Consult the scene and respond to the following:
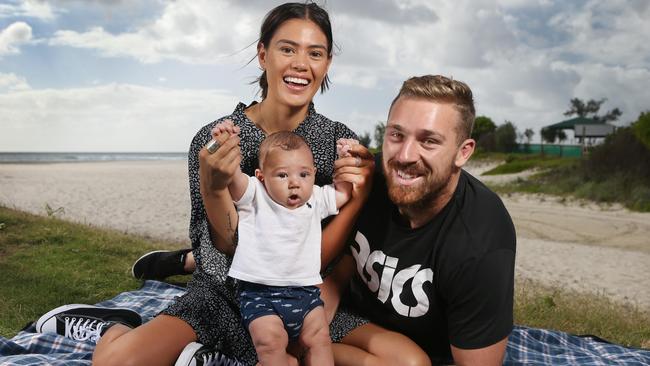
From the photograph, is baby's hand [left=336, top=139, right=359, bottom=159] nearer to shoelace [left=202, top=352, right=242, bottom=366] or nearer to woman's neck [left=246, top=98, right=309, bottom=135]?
woman's neck [left=246, top=98, right=309, bottom=135]

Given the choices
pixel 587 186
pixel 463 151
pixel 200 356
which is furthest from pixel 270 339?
pixel 587 186

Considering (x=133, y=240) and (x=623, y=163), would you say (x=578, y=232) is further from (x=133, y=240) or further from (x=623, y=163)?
(x=133, y=240)

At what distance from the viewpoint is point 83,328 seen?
447 cm

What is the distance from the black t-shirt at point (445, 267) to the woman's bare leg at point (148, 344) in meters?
1.19

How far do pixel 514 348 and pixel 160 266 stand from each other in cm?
366

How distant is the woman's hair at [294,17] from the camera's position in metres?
3.63

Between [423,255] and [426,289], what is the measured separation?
0.65ft

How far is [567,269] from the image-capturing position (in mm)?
10203

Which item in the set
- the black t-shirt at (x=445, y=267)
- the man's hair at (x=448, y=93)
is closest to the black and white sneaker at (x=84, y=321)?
the black t-shirt at (x=445, y=267)

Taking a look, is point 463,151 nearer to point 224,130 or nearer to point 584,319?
point 224,130

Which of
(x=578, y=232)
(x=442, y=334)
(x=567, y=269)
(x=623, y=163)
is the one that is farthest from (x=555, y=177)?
(x=442, y=334)

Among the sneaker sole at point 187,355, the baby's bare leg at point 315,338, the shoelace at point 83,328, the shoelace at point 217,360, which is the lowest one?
the shoelace at point 83,328

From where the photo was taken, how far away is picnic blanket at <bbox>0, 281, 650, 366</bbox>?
13.4 ft

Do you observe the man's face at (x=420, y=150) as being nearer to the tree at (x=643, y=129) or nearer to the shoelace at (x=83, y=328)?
the shoelace at (x=83, y=328)
